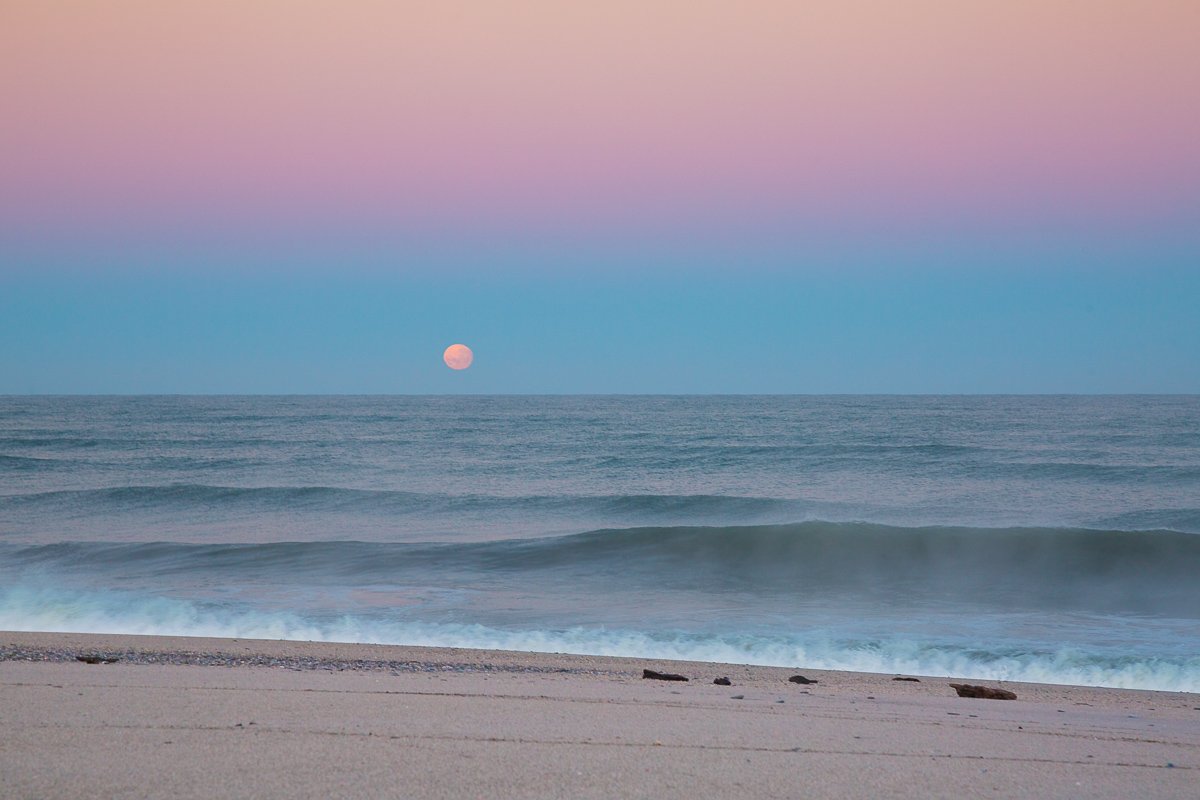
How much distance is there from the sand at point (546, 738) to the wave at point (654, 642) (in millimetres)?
1726

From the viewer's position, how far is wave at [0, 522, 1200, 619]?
1502 centimetres

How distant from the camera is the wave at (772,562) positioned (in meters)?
15.0


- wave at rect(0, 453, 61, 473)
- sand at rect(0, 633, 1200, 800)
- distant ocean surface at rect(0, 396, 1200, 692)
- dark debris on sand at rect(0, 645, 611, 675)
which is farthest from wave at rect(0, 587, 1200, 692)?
wave at rect(0, 453, 61, 473)

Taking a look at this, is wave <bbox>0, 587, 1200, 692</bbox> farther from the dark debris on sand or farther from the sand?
the dark debris on sand

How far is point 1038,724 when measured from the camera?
19.9 ft

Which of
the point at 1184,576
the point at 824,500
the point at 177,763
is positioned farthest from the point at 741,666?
the point at 824,500

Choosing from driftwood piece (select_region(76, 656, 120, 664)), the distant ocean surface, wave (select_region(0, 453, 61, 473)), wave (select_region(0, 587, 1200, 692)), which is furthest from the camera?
wave (select_region(0, 453, 61, 473))

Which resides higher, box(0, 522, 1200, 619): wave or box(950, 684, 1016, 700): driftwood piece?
box(950, 684, 1016, 700): driftwood piece

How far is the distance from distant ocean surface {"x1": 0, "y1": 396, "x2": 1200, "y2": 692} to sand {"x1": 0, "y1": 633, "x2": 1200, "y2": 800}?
10.5 feet

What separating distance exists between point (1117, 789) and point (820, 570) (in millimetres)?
12830

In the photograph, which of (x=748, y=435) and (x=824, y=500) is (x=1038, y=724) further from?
(x=748, y=435)

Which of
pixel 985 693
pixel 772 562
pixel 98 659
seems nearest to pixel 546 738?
pixel 985 693

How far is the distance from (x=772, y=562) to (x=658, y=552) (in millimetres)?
2269

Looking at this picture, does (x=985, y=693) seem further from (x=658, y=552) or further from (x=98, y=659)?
(x=658, y=552)
